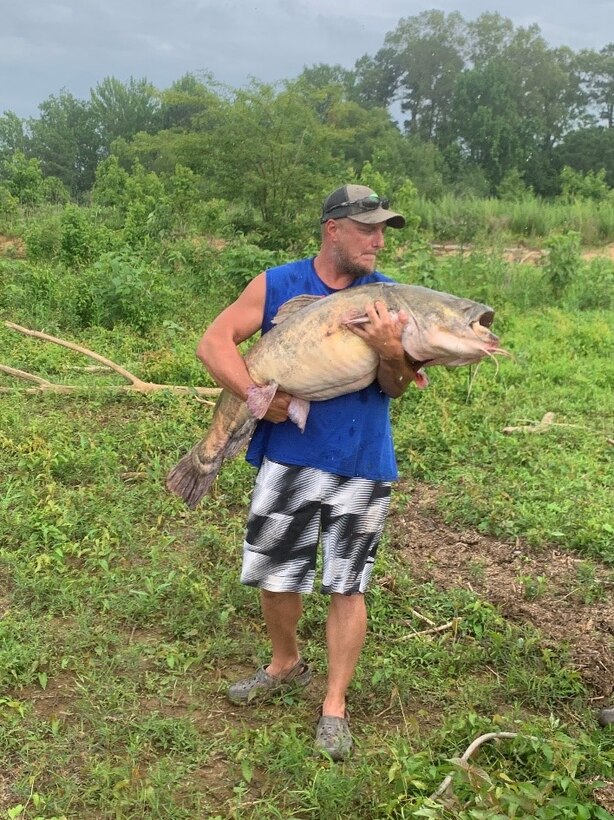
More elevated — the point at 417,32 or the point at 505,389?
the point at 417,32

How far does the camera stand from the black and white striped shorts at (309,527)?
241cm

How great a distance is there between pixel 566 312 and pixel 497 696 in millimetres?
6763

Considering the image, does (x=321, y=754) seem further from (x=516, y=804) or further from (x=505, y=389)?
(x=505, y=389)

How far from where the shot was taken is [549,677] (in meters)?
2.84

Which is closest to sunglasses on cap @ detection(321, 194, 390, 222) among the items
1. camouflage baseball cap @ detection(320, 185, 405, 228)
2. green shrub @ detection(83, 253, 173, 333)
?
camouflage baseball cap @ detection(320, 185, 405, 228)

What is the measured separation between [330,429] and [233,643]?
118 cm

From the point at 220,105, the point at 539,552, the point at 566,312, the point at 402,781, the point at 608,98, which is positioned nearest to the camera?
the point at 402,781

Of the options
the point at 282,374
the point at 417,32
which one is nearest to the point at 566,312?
the point at 282,374

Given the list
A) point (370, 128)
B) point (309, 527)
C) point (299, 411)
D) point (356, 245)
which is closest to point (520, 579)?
point (309, 527)

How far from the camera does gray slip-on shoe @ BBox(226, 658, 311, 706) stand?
8.98 feet

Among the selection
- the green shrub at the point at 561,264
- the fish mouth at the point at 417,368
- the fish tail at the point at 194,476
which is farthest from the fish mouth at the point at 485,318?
the green shrub at the point at 561,264

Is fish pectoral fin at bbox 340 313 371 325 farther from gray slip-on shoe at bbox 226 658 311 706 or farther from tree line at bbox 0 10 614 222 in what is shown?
tree line at bbox 0 10 614 222

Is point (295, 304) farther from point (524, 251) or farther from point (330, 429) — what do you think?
point (524, 251)

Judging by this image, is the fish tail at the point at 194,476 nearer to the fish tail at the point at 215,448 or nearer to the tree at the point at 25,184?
the fish tail at the point at 215,448
